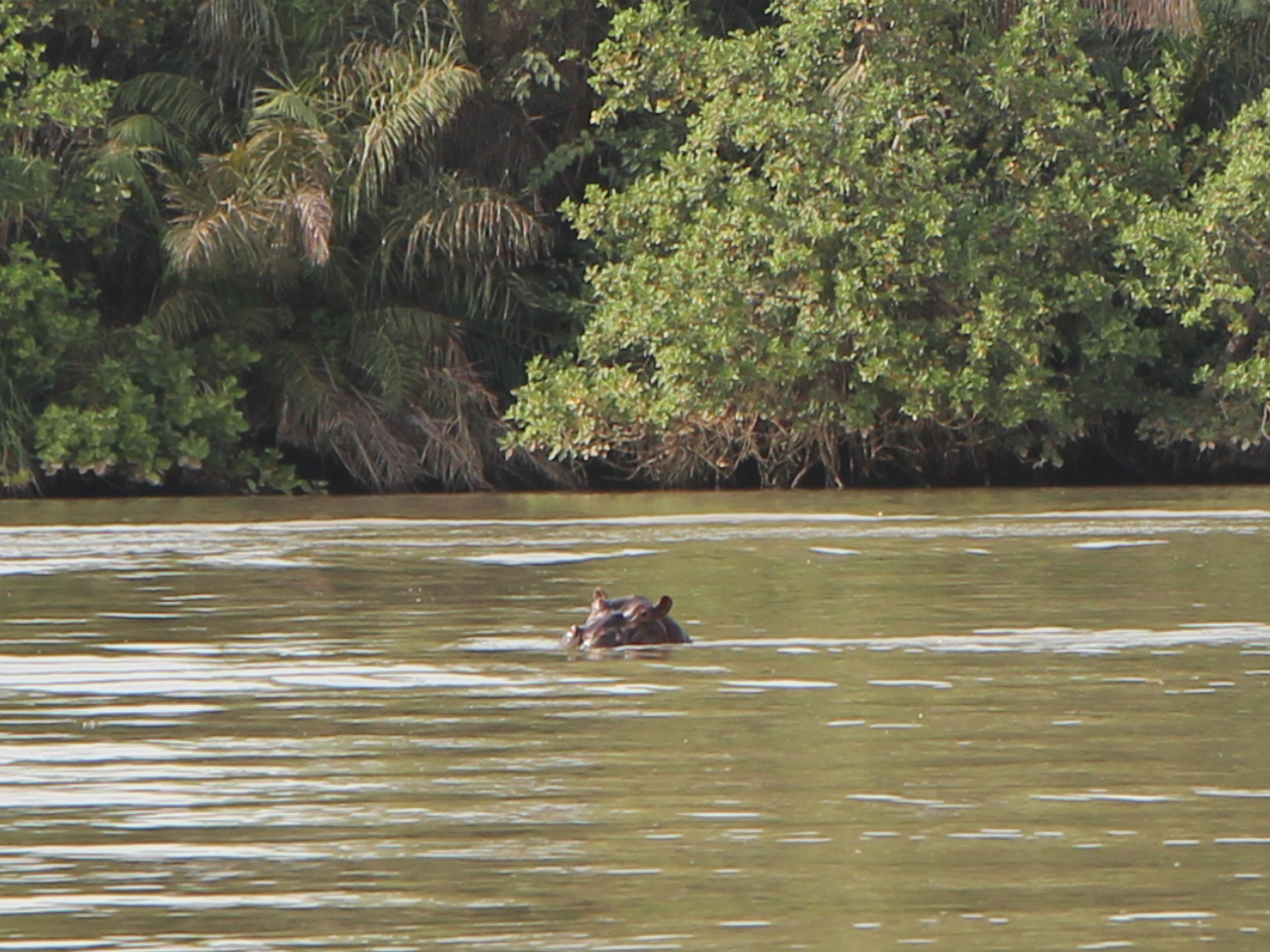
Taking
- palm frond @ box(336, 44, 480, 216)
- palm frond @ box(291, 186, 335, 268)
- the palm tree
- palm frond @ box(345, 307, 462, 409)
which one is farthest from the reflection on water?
palm frond @ box(336, 44, 480, 216)

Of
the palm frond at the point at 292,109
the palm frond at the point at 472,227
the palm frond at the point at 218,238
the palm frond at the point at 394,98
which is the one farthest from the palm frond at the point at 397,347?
the palm frond at the point at 292,109

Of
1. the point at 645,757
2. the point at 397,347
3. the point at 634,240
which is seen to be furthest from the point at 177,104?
the point at 645,757

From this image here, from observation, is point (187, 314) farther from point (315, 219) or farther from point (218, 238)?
point (315, 219)

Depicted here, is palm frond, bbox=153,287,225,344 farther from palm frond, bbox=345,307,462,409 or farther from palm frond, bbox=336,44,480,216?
palm frond, bbox=336,44,480,216

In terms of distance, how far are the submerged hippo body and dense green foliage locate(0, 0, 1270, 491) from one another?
43.7 feet

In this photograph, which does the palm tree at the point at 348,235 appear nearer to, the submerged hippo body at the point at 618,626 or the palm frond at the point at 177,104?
the palm frond at the point at 177,104

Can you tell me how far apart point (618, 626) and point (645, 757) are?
9.95ft

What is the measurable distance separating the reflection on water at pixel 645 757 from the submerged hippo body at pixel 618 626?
0.74ft

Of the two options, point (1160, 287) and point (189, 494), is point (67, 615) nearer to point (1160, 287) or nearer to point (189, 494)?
point (189, 494)

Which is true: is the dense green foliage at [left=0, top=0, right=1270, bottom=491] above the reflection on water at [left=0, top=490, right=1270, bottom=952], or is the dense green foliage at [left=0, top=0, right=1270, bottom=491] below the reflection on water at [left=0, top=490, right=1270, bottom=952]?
above

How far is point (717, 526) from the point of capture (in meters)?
19.6

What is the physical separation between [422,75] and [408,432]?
3443mm

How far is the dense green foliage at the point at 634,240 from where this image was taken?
81.5ft

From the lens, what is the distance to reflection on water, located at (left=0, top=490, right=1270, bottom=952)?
598 centimetres
